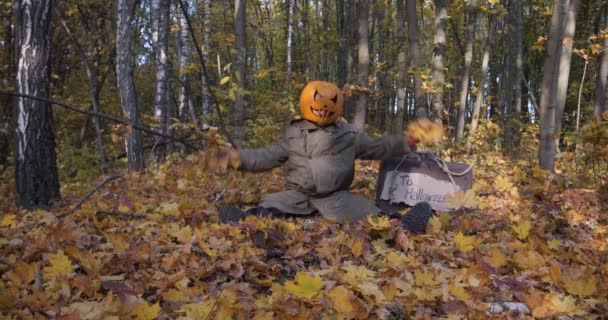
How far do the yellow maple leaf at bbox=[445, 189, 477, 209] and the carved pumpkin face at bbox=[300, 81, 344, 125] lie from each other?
4.20 feet

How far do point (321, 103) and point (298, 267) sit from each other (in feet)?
5.48

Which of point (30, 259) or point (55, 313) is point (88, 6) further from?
point (55, 313)

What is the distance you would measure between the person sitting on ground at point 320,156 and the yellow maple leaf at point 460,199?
1.85ft

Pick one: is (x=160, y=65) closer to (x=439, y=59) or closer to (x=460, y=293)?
(x=439, y=59)

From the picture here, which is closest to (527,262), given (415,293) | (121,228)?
(415,293)

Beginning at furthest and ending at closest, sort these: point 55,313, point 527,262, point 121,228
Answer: point 121,228 → point 527,262 → point 55,313

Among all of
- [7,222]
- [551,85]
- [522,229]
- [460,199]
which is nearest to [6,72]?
[7,222]

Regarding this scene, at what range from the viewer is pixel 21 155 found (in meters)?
4.65

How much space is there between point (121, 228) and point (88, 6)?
1184cm

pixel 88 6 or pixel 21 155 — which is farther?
pixel 88 6

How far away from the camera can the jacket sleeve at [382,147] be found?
394 centimetres

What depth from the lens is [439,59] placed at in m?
7.78

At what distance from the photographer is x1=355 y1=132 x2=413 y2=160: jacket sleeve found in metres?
3.94

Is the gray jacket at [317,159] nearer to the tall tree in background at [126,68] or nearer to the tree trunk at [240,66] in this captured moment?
the tree trunk at [240,66]
